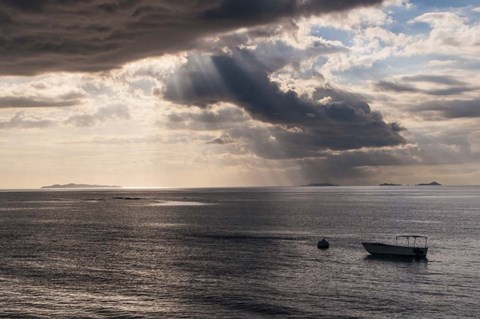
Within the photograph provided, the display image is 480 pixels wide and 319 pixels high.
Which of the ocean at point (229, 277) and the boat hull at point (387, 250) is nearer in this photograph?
the ocean at point (229, 277)

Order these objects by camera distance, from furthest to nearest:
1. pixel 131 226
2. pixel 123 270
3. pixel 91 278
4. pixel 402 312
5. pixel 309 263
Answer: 1. pixel 131 226
2. pixel 309 263
3. pixel 123 270
4. pixel 91 278
5. pixel 402 312

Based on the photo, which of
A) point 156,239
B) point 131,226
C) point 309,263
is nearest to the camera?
point 309,263

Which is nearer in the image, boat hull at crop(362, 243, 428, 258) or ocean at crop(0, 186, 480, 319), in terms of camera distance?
ocean at crop(0, 186, 480, 319)

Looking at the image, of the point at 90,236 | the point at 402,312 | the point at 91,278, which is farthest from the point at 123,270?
the point at 90,236

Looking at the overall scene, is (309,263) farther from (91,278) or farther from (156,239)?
(156,239)

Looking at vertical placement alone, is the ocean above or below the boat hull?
below

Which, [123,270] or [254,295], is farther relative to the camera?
[123,270]

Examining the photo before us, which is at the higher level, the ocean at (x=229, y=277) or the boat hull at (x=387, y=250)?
the boat hull at (x=387, y=250)

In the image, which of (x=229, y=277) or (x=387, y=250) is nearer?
(x=229, y=277)

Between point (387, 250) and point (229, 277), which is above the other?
point (387, 250)

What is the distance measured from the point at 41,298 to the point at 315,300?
38726 millimetres

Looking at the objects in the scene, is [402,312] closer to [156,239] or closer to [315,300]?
[315,300]

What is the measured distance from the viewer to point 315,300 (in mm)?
74188

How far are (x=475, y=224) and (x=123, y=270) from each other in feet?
465
